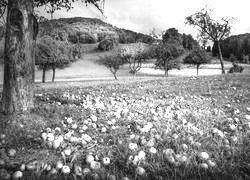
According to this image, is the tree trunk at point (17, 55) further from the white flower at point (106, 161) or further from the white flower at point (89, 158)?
the white flower at point (106, 161)

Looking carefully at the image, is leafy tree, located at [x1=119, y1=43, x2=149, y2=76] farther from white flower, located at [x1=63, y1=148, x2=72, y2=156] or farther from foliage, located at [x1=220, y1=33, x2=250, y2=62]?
white flower, located at [x1=63, y1=148, x2=72, y2=156]

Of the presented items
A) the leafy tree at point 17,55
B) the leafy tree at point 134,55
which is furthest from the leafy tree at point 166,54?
the leafy tree at point 17,55

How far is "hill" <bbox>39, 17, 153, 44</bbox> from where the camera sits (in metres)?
8.51

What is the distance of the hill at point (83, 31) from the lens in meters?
8.51

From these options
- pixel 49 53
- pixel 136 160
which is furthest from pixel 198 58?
pixel 136 160

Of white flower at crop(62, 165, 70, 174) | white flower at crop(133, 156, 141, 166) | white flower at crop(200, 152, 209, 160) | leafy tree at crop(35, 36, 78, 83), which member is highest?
leafy tree at crop(35, 36, 78, 83)

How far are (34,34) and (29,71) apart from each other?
41.2 inches

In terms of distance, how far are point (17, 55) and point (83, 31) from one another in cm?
4490

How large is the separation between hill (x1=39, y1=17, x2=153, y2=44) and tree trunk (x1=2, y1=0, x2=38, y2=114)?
2.81 meters

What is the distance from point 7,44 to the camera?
505 centimetres

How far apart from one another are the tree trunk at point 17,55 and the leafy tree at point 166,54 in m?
56.5

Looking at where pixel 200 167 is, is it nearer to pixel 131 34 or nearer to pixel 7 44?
pixel 7 44

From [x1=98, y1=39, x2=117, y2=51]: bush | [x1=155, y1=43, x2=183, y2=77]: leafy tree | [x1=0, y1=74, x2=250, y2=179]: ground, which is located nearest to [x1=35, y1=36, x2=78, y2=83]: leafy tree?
[x1=155, y1=43, x2=183, y2=77]: leafy tree

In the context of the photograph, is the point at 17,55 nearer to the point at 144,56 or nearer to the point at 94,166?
the point at 94,166
